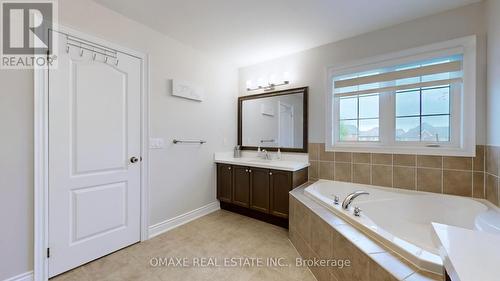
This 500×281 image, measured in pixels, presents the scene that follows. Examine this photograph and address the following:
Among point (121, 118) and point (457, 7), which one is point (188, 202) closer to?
point (121, 118)

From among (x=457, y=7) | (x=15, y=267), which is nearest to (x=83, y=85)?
(x=15, y=267)

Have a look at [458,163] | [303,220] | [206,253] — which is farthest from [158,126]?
[458,163]

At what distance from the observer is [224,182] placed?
308 centimetres

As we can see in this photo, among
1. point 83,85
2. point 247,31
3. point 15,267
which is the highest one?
point 247,31

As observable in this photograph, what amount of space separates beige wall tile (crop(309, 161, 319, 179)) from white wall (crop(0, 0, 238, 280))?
1352 mm

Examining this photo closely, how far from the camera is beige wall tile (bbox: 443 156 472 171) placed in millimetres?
1937

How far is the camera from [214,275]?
66.3 inches

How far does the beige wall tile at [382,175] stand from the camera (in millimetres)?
2299

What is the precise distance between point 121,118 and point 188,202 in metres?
1.34

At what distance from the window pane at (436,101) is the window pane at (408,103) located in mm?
58

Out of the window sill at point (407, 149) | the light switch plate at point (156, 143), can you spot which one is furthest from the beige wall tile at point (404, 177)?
the light switch plate at point (156, 143)

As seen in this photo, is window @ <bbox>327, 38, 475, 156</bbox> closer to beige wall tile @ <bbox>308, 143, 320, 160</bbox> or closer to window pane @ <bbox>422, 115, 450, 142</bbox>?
window pane @ <bbox>422, 115, 450, 142</bbox>

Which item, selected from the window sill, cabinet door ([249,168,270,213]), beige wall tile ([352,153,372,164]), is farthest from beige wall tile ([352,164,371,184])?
cabinet door ([249,168,270,213])

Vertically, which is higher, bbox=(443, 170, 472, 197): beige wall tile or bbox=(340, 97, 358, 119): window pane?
bbox=(340, 97, 358, 119): window pane
